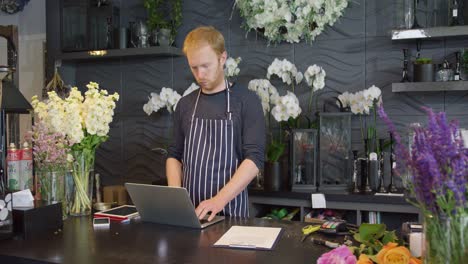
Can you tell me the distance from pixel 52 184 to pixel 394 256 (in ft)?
4.76

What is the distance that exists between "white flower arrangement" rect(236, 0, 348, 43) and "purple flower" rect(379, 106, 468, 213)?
2.71 metres

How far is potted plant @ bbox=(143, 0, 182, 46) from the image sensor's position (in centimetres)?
400

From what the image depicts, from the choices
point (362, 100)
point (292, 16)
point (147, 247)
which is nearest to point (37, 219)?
point (147, 247)

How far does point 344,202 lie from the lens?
3.15 m

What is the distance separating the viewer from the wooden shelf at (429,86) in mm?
3074

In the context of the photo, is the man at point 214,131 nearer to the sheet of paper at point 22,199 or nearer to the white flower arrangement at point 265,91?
the sheet of paper at point 22,199

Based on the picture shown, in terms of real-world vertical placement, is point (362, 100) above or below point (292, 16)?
below

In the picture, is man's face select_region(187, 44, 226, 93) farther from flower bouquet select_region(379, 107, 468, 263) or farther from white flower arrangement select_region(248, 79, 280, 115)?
flower bouquet select_region(379, 107, 468, 263)

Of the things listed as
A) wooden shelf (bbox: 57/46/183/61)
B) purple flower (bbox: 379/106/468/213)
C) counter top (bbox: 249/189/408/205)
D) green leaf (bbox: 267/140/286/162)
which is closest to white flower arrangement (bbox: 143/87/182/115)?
wooden shelf (bbox: 57/46/183/61)

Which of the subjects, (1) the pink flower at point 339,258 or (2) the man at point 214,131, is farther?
(2) the man at point 214,131

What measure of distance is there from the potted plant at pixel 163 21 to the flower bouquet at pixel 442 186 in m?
3.30

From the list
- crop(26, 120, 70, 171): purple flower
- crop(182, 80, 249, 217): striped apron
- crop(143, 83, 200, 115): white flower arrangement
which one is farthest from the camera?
crop(143, 83, 200, 115): white flower arrangement

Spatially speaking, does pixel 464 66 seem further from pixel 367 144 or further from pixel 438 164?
pixel 438 164

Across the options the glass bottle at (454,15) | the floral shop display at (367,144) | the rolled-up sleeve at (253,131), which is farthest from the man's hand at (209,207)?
the glass bottle at (454,15)
